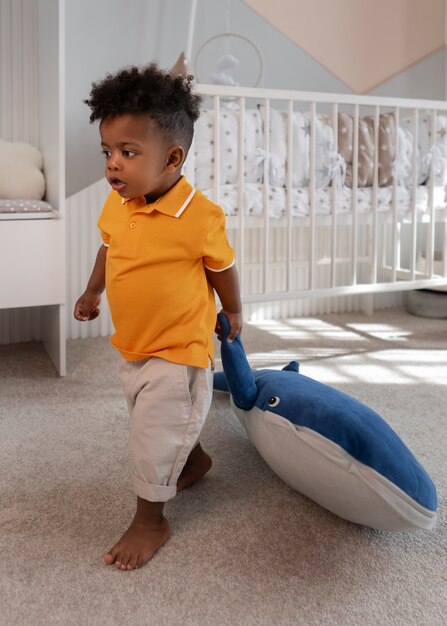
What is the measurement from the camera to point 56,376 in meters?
1.88

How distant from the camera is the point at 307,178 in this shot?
2.20 m

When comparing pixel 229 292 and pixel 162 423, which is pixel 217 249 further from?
pixel 162 423

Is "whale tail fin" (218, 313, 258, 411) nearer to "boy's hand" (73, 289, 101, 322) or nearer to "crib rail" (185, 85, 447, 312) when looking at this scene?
"boy's hand" (73, 289, 101, 322)

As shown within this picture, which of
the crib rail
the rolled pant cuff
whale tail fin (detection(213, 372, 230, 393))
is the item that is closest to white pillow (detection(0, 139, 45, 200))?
the crib rail

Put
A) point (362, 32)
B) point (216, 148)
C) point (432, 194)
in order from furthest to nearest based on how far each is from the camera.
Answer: point (362, 32) < point (432, 194) < point (216, 148)

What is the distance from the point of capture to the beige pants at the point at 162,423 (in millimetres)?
1010

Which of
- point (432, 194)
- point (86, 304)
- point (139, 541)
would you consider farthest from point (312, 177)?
point (139, 541)

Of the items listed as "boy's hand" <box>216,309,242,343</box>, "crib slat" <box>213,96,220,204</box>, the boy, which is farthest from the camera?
"crib slat" <box>213,96,220,204</box>

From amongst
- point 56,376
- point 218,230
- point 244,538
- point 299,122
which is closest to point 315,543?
point 244,538

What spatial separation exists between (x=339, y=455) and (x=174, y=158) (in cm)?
49

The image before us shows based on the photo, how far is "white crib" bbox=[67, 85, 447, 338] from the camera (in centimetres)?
193

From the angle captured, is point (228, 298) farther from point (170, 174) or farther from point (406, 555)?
point (406, 555)

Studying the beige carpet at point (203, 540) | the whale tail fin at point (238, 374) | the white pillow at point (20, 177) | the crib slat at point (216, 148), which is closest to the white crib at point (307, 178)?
the crib slat at point (216, 148)

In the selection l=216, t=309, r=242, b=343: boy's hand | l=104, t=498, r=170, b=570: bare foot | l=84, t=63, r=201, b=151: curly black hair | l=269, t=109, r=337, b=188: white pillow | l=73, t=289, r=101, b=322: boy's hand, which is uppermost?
l=269, t=109, r=337, b=188: white pillow
